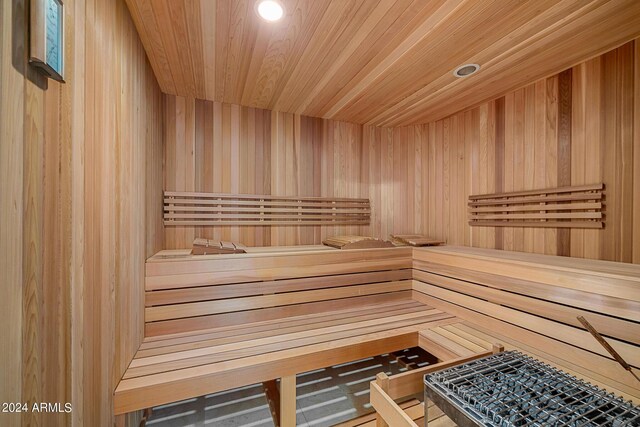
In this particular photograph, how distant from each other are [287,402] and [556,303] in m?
1.58

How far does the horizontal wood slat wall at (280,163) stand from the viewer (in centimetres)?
232

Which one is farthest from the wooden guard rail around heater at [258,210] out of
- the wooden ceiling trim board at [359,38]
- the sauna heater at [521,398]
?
the sauna heater at [521,398]

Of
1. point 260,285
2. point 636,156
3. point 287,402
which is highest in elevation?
point 636,156

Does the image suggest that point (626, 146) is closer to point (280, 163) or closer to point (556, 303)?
point (556, 303)

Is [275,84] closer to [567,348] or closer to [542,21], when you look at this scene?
[542,21]

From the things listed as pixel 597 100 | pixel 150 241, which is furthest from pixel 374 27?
pixel 150 241

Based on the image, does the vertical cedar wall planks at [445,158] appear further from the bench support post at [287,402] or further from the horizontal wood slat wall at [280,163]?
the bench support post at [287,402]

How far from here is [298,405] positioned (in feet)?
6.42

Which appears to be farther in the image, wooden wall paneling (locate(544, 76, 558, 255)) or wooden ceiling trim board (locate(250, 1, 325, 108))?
wooden wall paneling (locate(544, 76, 558, 255))

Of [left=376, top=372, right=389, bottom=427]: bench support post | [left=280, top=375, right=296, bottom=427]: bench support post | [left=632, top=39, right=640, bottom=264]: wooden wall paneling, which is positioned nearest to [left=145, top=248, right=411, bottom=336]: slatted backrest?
[left=280, top=375, right=296, bottom=427]: bench support post

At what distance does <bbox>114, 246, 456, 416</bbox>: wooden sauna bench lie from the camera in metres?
1.32

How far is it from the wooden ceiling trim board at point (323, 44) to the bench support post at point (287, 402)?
6.37ft

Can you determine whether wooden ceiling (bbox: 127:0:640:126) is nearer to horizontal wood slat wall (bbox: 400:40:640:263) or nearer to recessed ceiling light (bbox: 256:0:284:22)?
recessed ceiling light (bbox: 256:0:284:22)

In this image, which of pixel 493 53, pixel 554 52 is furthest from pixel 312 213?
pixel 554 52
